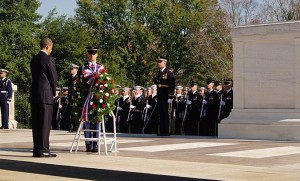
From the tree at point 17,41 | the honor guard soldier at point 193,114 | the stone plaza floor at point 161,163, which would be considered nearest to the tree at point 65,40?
the tree at point 17,41

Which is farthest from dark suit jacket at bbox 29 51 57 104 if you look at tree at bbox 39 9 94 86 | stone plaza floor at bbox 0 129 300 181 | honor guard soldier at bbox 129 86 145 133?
tree at bbox 39 9 94 86

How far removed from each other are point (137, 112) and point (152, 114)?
1005 millimetres

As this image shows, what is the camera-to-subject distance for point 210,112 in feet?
63.9

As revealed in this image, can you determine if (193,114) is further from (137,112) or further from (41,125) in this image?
(41,125)

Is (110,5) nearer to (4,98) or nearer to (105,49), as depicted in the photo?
(105,49)

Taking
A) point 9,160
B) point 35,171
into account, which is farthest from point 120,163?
point 9,160

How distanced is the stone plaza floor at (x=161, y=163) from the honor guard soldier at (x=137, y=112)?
834 centimetres

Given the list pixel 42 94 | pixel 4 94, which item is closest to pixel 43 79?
pixel 42 94

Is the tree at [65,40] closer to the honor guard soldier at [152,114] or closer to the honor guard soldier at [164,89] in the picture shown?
the honor guard soldier at [152,114]

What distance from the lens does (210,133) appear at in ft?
63.1

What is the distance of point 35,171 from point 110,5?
212 ft

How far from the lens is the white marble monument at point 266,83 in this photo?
49.6ft

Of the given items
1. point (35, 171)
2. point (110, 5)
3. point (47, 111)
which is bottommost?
point (35, 171)

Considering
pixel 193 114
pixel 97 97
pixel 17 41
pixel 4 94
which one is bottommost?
pixel 193 114
